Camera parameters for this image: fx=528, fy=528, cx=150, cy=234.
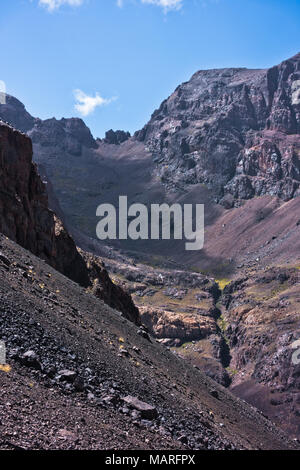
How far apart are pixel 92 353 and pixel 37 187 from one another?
23.8 metres

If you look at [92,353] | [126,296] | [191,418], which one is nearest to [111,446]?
[92,353]

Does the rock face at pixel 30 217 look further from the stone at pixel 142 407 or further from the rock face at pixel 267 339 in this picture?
the rock face at pixel 267 339

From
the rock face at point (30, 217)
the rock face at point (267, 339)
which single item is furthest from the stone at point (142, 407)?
the rock face at point (267, 339)

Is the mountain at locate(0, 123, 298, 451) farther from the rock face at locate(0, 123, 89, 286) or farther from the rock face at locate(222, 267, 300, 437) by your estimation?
the rock face at locate(222, 267, 300, 437)

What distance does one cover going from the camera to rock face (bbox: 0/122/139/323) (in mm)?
37688

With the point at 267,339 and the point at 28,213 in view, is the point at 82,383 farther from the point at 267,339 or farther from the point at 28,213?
the point at 267,339

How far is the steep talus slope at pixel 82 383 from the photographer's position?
14586 mm

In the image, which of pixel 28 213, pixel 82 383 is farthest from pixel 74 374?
pixel 28 213

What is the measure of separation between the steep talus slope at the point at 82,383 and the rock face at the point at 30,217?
5.61 m

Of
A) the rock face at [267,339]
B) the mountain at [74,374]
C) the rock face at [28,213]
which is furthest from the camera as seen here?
the rock face at [267,339]


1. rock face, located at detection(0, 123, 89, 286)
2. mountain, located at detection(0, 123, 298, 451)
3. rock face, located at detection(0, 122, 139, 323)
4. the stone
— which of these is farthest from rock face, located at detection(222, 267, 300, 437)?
the stone

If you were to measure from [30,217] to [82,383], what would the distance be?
23501 millimetres

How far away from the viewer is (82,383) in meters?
18.3
